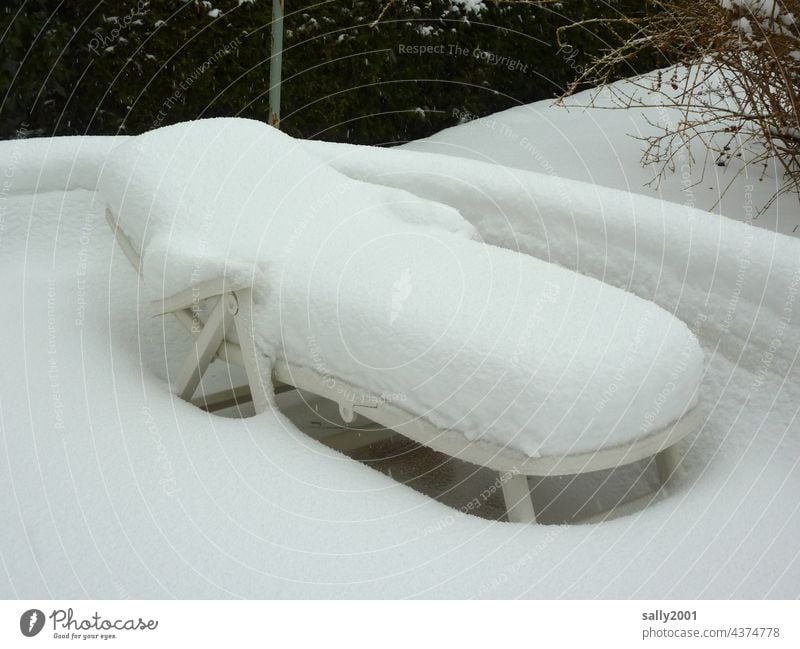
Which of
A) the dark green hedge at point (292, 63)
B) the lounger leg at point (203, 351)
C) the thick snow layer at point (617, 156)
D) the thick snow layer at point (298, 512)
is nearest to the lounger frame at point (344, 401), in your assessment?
the lounger leg at point (203, 351)

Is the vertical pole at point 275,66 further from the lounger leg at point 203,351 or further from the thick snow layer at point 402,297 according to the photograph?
the lounger leg at point 203,351

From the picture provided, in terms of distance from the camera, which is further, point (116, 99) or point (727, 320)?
point (116, 99)

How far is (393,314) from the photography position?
267 cm

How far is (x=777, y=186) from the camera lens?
4.95 metres

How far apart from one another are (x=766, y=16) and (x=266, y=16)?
273 cm

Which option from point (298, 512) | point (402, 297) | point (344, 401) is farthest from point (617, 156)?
point (298, 512)

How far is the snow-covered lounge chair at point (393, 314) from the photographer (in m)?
2.47

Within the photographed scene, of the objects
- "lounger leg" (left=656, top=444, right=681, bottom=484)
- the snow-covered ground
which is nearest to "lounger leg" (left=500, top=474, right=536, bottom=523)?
the snow-covered ground

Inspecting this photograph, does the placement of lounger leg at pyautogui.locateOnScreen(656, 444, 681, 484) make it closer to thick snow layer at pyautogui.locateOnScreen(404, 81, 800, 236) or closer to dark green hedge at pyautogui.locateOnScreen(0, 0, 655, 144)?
thick snow layer at pyautogui.locateOnScreen(404, 81, 800, 236)

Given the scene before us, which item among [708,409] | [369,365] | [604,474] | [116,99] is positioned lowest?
[604,474]

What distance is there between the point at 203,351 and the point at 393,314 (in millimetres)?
728

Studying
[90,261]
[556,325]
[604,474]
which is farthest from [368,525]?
[90,261]

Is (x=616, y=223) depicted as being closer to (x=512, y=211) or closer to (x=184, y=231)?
(x=512, y=211)
